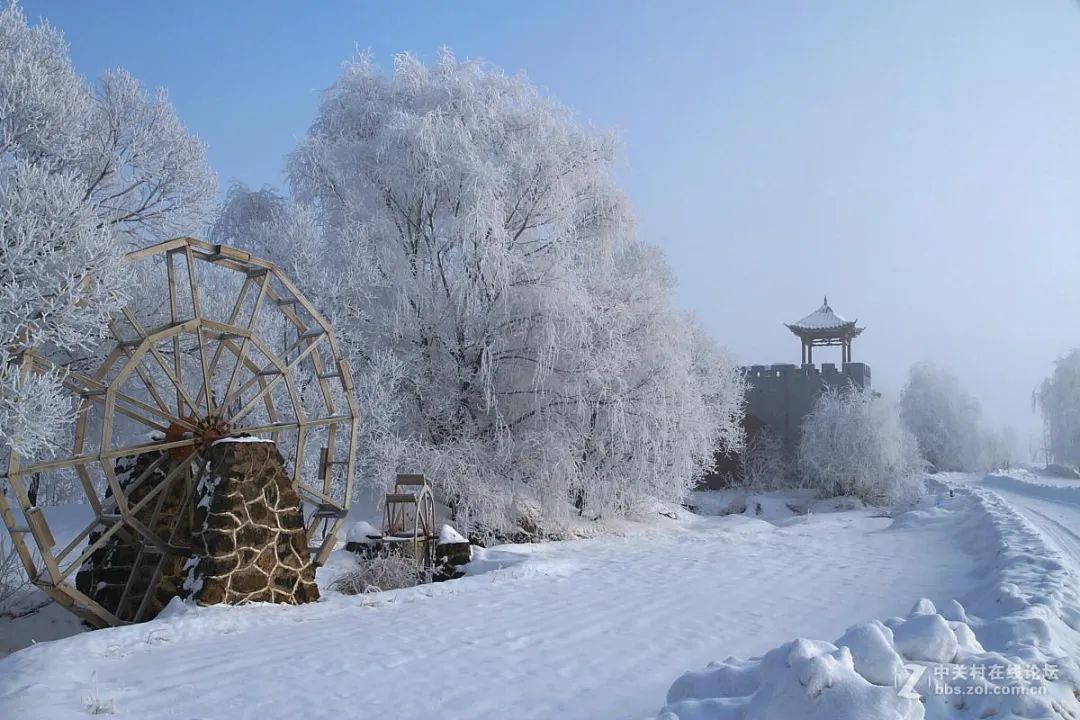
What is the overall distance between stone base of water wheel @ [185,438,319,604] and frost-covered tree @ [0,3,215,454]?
57.1 inches

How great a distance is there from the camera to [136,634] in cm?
582

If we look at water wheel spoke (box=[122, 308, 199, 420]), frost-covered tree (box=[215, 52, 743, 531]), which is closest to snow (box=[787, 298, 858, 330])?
frost-covered tree (box=[215, 52, 743, 531])

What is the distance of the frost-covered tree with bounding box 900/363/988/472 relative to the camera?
41562mm

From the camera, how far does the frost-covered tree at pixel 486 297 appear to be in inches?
512

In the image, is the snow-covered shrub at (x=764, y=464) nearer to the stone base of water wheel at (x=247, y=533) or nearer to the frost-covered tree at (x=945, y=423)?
the frost-covered tree at (x=945, y=423)

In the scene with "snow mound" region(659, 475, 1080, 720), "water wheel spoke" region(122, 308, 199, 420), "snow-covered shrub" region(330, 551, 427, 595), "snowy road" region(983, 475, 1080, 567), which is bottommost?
"snow-covered shrub" region(330, 551, 427, 595)

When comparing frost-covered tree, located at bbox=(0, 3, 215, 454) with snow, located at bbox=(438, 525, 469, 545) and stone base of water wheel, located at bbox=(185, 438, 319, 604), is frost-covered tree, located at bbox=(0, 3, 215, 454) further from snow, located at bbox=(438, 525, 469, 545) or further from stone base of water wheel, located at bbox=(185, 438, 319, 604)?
snow, located at bbox=(438, 525, 469, 545)

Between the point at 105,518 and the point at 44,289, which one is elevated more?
the point at 44,289

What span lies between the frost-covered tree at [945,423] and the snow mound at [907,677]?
136 ft

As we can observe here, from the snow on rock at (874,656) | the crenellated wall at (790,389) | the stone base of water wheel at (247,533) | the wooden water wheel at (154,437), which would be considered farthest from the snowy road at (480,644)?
the crenellated wall at (790,389)

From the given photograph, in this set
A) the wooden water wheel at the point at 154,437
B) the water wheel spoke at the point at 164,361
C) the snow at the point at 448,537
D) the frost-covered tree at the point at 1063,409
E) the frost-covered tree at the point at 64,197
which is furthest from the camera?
the frost-covered tree at the point at 1063,409

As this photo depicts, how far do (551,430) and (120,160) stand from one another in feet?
25.2

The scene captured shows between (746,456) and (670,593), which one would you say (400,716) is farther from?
(746,456)

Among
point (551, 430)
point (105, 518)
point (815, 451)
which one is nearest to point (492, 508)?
point (551, 430)
